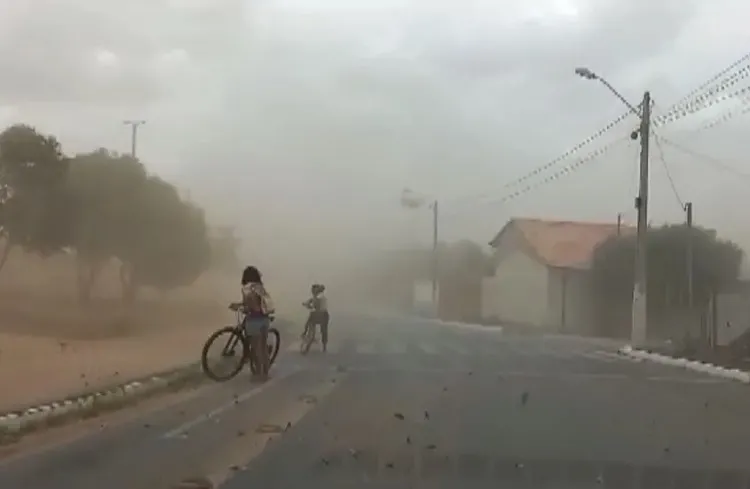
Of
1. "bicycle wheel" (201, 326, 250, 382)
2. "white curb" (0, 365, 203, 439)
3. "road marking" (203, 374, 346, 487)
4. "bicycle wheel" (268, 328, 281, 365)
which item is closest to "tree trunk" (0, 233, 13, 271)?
"bicycle wheel" (268, 328, 281, 365)

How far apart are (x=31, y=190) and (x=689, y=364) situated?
2473cm

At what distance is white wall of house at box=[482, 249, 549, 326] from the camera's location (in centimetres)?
6775

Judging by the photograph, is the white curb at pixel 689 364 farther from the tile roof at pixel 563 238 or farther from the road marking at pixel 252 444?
the tile roof at pixel 563 238

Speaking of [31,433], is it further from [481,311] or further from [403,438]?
[481,311]

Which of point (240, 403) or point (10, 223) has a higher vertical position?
point (10, 223)

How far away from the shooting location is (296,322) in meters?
50.8

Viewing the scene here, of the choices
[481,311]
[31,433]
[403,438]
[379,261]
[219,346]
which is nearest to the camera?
[403,438]

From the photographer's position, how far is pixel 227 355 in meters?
20.9

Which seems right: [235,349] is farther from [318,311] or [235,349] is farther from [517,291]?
[517,291]

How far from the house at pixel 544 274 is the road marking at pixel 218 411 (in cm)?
3882

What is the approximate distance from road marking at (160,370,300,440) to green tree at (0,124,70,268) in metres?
23.2

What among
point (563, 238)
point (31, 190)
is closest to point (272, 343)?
point (31, 190)

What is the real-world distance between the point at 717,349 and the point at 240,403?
20.6 meters

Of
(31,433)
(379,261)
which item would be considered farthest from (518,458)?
(379,261)
